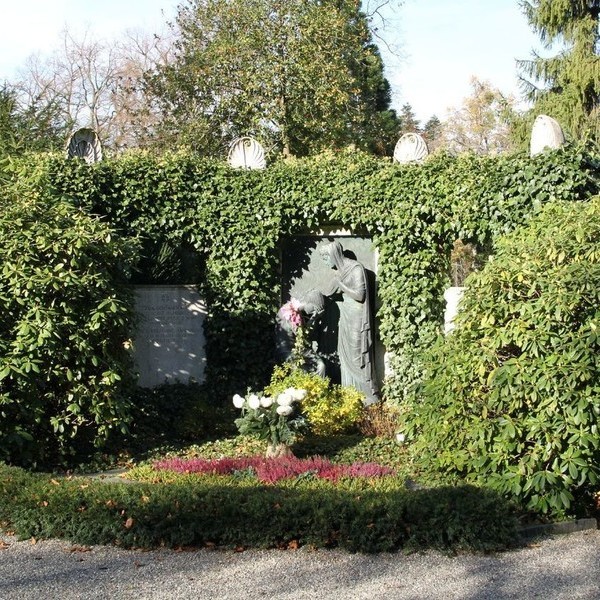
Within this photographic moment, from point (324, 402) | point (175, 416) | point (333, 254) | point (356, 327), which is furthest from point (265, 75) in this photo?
point (324, 402)

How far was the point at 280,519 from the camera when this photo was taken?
20.1ft

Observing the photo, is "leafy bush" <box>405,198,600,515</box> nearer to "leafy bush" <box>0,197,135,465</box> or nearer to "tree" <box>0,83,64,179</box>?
"leafy bush" <box>0,197,135,465</box>

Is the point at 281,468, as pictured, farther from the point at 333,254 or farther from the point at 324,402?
the point at 333,254

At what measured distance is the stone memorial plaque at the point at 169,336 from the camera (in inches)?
474

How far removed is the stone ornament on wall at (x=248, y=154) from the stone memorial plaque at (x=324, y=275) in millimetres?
1235

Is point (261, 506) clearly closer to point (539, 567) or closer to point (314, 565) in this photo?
point (314, 565)

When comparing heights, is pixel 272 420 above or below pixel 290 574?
above

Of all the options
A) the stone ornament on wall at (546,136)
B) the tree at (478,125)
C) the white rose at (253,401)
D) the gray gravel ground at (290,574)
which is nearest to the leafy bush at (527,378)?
the gray gravel ground at (290,574)

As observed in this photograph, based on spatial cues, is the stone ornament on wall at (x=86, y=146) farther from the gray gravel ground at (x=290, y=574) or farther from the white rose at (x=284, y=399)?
the gray gravel ground at (x=290, y=574)

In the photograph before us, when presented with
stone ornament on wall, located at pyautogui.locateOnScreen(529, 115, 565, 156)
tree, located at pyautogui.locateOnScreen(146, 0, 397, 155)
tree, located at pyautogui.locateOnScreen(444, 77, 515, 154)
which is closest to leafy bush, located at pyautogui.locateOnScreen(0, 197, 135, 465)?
stone ornament on wall, located at pyautogui.locateOnScreen(529, 115, 565, 156)

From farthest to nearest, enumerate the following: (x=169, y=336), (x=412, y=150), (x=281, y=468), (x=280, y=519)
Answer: (x=169, y=336) < (x=412, y=150) < (x=281, y=468) < (x=280, y=519)

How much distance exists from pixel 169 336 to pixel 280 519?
6.39m

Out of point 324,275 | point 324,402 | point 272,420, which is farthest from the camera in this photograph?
point 324,275

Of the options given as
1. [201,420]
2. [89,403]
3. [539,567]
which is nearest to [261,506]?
[539,567]
